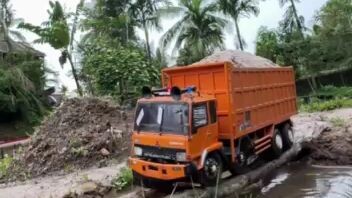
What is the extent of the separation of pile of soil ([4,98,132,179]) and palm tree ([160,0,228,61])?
19110 mm

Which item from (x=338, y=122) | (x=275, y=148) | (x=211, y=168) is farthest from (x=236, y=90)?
(x=338, y=122)

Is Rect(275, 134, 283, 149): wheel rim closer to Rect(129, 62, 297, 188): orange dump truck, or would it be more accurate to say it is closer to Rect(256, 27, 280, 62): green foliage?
Rect(129, 62, 297, 188): orange dump truck

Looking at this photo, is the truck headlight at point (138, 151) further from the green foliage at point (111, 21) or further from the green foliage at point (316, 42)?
the green foliage at point (316, 42)

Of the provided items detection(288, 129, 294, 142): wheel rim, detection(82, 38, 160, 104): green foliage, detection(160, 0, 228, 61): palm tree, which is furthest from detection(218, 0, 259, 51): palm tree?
detection(288, 129, 294, 142): wheel rim

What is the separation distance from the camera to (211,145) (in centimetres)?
1008

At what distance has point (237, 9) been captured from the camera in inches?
1355

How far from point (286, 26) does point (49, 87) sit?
61.3ft

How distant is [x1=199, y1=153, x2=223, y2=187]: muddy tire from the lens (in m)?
9.77

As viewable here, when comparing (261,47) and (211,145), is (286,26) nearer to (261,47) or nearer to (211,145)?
(261,47)

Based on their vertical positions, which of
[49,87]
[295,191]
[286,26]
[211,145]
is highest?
[286,26]

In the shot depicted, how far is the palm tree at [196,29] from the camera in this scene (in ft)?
113

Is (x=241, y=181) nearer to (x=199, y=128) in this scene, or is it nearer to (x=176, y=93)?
(x=199, y=128)

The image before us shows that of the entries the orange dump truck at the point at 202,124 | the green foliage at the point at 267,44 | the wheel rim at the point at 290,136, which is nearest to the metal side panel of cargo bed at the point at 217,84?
the orange dump truck at the point at 202,124

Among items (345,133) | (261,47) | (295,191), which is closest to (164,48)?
(261,47)
